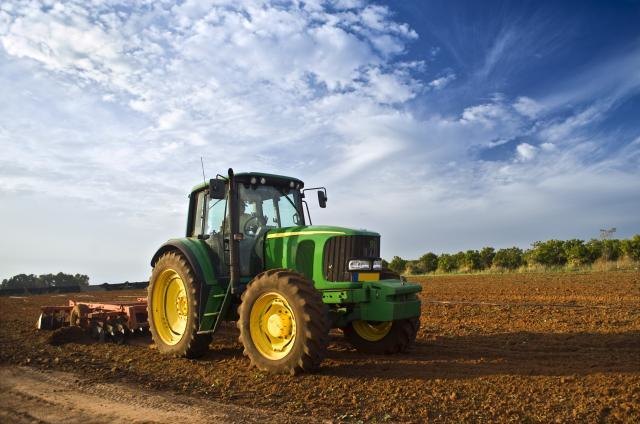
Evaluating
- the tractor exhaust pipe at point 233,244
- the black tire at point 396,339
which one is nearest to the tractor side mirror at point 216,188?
the tractor exhaust pipe at point 233,244

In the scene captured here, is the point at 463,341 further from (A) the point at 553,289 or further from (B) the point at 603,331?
(A) the point at 553,289

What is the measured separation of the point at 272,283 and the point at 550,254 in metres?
24.4

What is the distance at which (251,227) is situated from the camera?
23.9 feet

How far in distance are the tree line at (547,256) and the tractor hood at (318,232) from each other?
22299mm

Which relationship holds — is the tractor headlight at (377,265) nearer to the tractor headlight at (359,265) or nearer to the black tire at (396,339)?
the tractor headlight at (359,265)

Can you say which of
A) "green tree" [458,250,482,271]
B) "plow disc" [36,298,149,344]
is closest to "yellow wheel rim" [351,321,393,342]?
"plow disc" [36,298,149,344]

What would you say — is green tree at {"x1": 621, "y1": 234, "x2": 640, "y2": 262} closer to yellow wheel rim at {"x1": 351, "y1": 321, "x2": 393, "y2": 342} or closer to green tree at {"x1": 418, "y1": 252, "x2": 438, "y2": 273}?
green tree at {"x1": 418, "y1": 252, "x2": 438, "y2": 273}

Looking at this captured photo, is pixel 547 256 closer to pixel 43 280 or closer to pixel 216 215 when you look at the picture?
pixel 216 215

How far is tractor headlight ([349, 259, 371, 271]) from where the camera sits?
251 inches

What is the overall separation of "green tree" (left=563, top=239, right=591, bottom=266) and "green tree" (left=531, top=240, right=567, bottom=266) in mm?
413

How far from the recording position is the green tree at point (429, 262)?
1316 inches

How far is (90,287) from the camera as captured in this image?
26375mm

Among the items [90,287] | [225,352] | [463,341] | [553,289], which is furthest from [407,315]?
[90,287]

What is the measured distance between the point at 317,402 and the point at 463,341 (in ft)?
12.3
